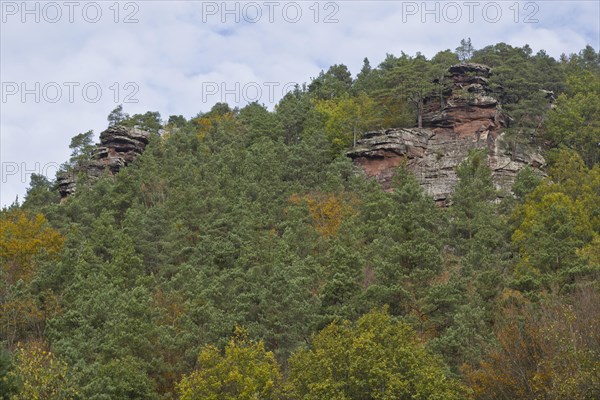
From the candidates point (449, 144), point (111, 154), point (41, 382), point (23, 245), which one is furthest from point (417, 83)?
point (41, 382)

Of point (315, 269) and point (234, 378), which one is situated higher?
point (315, 269)

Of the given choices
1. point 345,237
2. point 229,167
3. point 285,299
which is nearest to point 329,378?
point 285,299

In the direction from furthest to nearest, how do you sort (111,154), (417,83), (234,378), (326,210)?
(111,154)
(417,83)
(326,210)
(234,378)

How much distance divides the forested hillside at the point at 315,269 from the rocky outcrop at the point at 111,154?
8.35 feet

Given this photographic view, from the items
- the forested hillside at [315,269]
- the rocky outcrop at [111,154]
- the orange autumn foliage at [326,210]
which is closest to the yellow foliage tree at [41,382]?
the forested hillside at [315,269]

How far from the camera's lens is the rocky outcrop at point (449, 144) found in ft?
232

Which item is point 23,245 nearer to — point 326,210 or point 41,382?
point 326,210

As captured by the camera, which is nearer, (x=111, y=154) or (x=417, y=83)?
(x=417, y=83)

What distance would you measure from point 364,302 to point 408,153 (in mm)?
40910

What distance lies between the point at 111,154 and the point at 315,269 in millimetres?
50909

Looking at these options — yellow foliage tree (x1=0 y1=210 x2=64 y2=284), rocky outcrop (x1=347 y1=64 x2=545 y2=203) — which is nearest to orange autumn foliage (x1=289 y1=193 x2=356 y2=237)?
rocky outcrop (x1=347 y1=64 x2=545 y2=203)

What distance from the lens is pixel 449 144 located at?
7525 centimetres

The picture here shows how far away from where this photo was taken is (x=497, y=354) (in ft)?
96.7

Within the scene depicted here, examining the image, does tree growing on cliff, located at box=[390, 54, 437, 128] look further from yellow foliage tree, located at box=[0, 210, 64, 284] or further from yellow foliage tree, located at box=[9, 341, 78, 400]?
yellow foliage tree, located at box=[9, 341, 78, 400]
